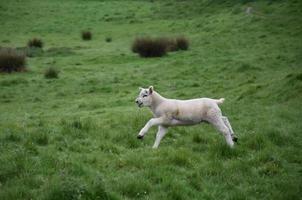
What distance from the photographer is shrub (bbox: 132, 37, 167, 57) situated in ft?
104

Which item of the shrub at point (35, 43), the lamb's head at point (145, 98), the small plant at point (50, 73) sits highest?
the lamb's head at point (145, 98)

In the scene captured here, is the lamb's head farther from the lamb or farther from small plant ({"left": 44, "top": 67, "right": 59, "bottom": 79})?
small plant ({"left": 44, "top": 67, "right": 59, "bottom": 79})

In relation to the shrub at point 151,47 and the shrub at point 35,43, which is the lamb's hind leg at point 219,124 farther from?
the shrub at point 35,43

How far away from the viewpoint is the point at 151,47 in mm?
31828

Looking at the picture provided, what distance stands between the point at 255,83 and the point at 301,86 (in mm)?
3574

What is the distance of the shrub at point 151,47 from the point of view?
31.8 meters

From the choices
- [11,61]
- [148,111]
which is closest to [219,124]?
[148,111]

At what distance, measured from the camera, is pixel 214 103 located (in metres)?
11.3

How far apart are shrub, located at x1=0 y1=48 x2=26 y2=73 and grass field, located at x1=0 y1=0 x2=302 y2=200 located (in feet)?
2.81

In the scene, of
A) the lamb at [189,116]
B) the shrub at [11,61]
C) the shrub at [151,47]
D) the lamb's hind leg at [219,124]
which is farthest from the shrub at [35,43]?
the lamb's hind leg at [219,124]

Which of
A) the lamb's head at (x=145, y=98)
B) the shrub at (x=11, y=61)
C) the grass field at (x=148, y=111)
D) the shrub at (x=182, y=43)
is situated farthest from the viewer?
the shrub at (x=182, y=43)

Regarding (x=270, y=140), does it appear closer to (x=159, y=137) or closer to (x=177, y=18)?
(x=159, y=137)

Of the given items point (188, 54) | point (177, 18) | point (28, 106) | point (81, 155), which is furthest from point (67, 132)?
point (177, 18)

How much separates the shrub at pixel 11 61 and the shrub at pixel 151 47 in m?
7.62
